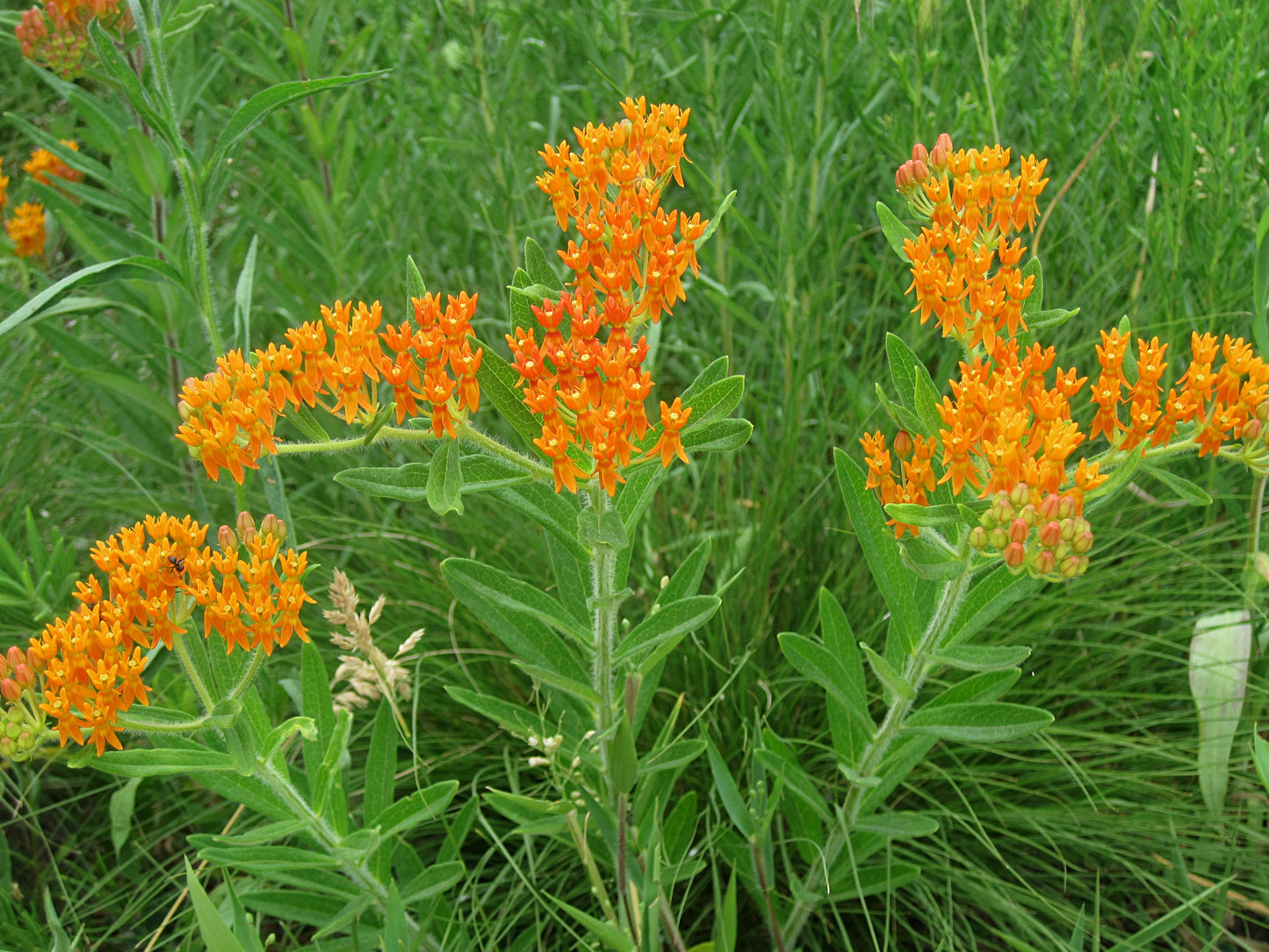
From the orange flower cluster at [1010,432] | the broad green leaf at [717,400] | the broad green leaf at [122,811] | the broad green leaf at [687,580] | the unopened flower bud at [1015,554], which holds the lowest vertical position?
the broad green leaf at [122,811]

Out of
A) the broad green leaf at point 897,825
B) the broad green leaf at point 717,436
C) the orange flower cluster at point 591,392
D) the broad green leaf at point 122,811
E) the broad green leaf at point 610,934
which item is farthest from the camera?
the broad green leaf at point 122,811

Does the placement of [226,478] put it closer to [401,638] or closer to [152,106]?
[401,638]

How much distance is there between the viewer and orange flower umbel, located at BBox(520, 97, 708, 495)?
1.32m

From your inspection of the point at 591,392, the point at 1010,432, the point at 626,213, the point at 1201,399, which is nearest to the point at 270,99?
the point at 626,213

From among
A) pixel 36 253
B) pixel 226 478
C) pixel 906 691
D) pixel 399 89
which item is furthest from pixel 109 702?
pixel 399 89

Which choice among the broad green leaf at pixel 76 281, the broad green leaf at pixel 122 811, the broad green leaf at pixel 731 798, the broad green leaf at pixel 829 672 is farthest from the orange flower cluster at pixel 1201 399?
the broad green leaf at pixel 122 811

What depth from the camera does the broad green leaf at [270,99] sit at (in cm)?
168

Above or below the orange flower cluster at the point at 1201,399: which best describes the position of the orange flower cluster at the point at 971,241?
above

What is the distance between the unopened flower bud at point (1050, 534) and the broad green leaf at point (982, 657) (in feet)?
0.57

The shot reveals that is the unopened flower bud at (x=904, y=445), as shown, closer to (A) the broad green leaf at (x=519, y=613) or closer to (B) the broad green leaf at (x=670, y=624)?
(B) the broad green leaf at (x=670, y=624)

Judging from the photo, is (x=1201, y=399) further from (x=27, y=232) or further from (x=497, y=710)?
(x=27, y=232)

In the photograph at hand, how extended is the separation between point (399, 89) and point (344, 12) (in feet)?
1.15

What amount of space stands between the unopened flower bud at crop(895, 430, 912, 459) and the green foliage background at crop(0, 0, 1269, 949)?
0.55 m

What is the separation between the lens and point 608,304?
137 cm
